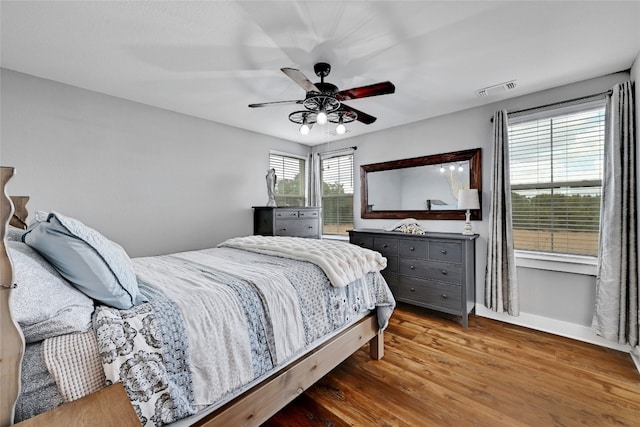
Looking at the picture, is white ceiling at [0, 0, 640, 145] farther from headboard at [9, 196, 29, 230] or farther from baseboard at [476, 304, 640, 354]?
baseboard at [476, 304, 640, 354]

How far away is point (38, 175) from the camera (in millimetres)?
2494

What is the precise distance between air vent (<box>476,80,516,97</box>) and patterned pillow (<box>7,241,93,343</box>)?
3.57 meters

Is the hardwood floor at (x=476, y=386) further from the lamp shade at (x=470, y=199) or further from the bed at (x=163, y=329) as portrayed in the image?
the lamp shade at (x=470, y=199)

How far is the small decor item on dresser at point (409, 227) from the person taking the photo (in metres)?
3.53

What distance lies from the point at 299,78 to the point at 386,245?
237 centimetres

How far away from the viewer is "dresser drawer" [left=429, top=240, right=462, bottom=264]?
2988 millimetres

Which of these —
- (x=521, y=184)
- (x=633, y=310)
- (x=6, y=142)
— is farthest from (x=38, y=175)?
(x=633, y=310)

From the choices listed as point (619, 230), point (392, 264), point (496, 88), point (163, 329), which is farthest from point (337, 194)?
point (163, 329)

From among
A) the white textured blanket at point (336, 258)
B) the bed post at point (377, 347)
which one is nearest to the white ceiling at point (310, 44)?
the white textured blanket at point (336, 258)

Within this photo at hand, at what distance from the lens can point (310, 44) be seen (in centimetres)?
203

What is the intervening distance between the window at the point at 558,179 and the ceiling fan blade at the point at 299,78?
247cm

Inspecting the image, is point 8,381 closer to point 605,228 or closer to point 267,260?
point 267,260

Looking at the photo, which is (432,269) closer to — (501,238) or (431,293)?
(431,293)

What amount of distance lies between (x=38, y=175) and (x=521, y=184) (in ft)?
16.0
